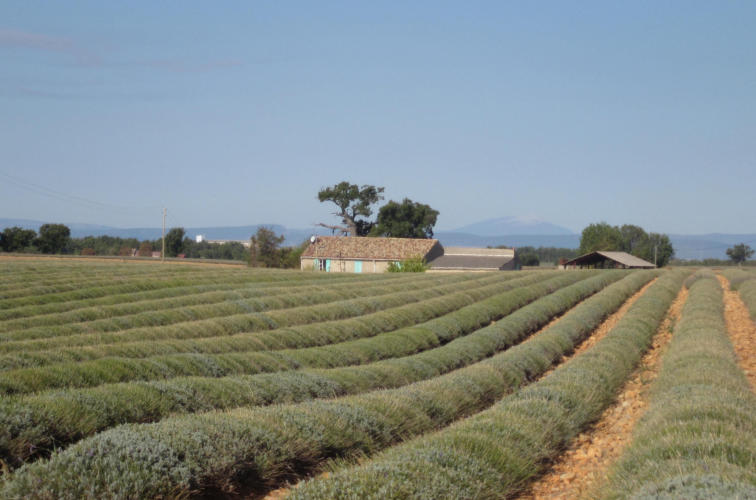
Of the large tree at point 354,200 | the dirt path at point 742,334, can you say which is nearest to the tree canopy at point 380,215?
the large tree at point 354,200

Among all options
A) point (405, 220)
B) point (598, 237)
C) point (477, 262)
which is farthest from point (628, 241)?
point (477, 262)

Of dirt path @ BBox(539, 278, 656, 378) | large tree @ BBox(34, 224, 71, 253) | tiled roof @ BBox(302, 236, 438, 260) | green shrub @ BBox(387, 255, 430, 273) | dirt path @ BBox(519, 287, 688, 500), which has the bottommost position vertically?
dirt path @ BBox(519, 287, 688, 500)

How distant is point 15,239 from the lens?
8444cm

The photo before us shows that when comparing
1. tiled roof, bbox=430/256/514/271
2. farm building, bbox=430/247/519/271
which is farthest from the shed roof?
tiled roof, bbox=430/256/514/271

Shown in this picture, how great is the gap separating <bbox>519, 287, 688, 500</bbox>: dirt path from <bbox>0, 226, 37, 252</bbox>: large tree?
87647mm

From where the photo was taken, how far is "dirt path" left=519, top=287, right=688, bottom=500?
6.52 meters

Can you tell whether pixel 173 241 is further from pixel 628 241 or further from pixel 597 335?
pixel 597 335

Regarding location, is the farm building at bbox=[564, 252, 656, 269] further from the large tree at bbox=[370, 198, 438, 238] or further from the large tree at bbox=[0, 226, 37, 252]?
the large tree at bbox=[0, 226, 37, 252]

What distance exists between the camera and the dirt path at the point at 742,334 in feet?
42.7

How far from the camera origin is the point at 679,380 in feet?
31.9

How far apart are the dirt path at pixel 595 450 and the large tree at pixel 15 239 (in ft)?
288


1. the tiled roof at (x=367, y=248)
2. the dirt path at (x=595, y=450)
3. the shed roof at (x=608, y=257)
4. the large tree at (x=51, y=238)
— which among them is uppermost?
the large tree at (x=51, y=238)

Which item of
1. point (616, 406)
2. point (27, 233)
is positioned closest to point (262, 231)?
point (27, 233)

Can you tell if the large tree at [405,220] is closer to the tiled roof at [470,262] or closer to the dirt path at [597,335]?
the tiled roof at [470,262]
